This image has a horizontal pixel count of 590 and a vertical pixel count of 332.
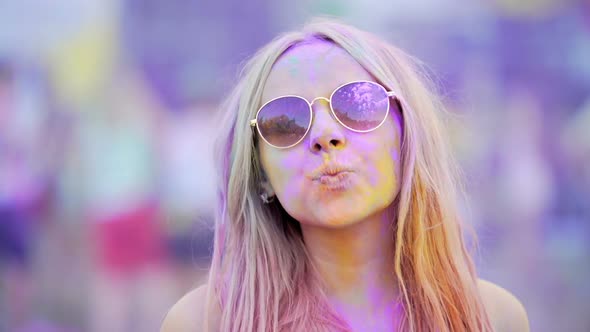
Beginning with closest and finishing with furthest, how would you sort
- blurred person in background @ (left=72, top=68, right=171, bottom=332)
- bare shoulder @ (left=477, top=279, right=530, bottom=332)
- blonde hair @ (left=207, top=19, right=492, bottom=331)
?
blonde hair @ (left=207, top=19, right=492, bottom=331) → bare shoulder @ (left=477, top=279, right=530, bottom=332) → blurred person in background @ (left=72, top=68, right=171, bottom=332)

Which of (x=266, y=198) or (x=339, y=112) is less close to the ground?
(x=339, y=112)

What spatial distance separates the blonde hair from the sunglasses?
0.23 feet

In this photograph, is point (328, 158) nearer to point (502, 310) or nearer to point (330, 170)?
point (330, 170)

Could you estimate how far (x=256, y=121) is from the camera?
158 cm

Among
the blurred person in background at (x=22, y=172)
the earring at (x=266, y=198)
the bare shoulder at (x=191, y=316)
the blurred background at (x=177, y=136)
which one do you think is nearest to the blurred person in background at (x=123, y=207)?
the blurred background at (x=177, y=136)

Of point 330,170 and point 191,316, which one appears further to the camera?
point 191,316

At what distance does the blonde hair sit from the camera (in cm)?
155

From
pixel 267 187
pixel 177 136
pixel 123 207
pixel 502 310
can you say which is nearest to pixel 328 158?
pixel 267 187

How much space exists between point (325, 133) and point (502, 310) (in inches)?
27.1

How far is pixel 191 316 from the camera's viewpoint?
1.59m

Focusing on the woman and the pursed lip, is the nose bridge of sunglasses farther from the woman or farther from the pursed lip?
the pursed lip

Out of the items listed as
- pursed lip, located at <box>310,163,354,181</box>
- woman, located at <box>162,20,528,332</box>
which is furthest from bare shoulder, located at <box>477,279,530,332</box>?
pursed lip, located at <box>310,163,354,181</box>

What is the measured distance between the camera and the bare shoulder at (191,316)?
157 cm

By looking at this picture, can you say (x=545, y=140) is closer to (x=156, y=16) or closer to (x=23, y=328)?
(x=156, y=16)
